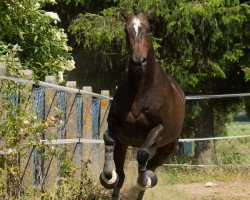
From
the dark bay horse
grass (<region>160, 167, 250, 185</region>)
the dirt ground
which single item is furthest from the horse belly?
grass (<region>160, 167, 250, 185</region>)

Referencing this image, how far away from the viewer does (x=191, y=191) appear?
12.6 m

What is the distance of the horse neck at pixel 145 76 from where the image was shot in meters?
7.71

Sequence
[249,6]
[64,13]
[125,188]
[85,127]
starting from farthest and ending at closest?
[64,13]
[249,6]
[85,127]
[125,188]

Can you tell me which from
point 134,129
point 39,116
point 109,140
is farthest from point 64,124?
point 134,129

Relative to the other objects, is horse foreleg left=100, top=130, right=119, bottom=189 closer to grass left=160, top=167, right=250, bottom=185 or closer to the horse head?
the horse head

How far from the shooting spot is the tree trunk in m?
15.9

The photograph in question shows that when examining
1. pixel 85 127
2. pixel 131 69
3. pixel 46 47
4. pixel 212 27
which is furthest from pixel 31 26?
pixel 212 27

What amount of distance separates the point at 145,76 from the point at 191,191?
17.3ft

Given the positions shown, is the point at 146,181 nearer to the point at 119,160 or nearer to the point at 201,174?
the point at 119,160

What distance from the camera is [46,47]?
11422 mm

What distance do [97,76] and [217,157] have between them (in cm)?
346

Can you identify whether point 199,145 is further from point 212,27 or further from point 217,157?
point 212,27

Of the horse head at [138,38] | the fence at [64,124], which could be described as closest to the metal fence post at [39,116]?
the fence at [64,124]

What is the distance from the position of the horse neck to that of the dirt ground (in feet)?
8.68
